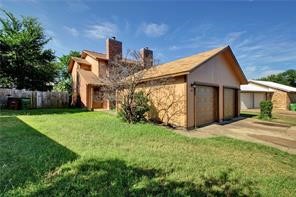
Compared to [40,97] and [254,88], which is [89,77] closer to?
[40,97]

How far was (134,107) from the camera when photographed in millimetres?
10234

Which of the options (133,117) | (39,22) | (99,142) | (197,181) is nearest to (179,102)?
(133,117)

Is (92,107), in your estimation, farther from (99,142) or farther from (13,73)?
(99,142)

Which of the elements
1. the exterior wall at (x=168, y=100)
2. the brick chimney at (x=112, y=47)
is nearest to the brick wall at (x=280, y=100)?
the brick chimney at (x=112, y=47)

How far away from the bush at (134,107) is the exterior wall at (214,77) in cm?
252

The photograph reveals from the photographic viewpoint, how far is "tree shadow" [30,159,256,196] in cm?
311

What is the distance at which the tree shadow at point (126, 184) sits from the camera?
3111mm

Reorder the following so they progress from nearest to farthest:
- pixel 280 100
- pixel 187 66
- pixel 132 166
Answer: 1. pixel 132 166
2. pixel 187 66
3. pixel 280 100

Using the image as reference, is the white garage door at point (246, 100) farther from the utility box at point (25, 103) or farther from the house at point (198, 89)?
the utility box at point (25, 103)

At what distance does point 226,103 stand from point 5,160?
40.9ft

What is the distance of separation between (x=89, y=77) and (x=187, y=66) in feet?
40.9

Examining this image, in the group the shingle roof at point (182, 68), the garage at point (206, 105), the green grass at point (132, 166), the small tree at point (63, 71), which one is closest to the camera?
the green grass at point (132, 166)

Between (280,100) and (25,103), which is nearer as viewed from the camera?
(25,103)

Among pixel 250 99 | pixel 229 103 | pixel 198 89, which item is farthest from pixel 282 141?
pixel 250 99
